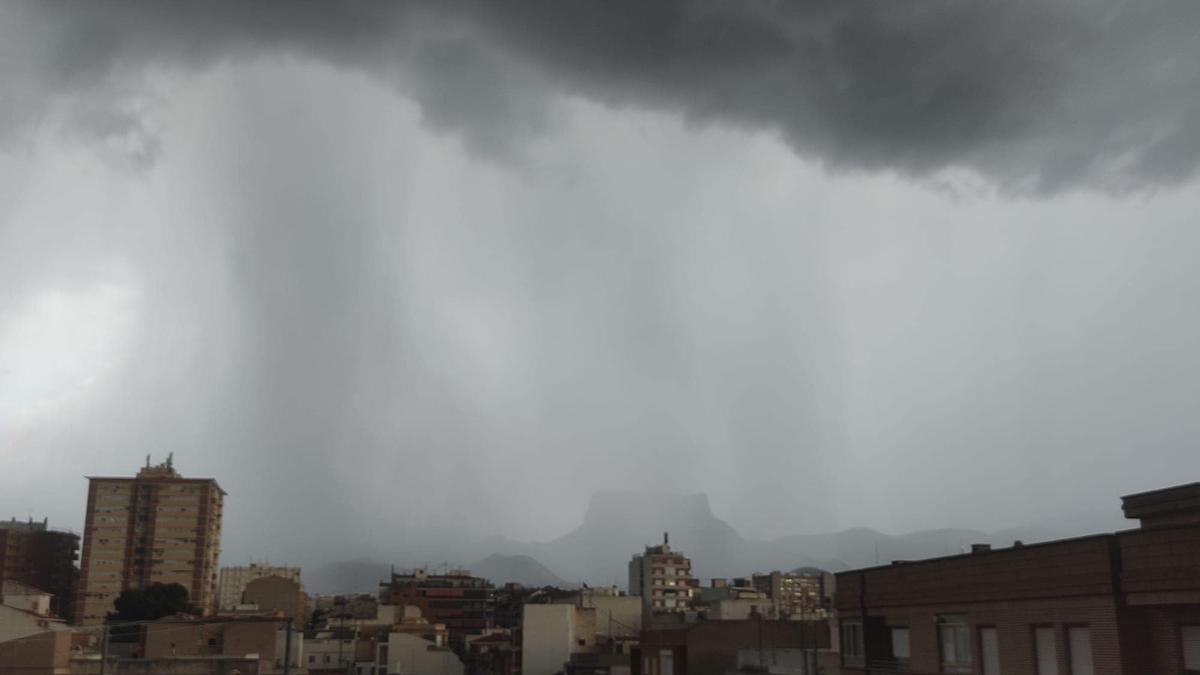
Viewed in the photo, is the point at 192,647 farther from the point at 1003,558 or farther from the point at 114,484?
the point at 114,484

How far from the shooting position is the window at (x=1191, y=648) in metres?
26.5

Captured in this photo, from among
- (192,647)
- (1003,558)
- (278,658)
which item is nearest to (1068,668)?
(1003,558)

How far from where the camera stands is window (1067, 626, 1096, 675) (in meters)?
29.6

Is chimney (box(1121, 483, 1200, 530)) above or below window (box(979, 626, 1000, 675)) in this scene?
above

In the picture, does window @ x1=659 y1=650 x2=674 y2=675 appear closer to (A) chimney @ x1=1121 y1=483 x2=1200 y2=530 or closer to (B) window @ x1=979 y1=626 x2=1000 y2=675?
(B) window @ x1=979 y1=626 x2=1000 y2=675

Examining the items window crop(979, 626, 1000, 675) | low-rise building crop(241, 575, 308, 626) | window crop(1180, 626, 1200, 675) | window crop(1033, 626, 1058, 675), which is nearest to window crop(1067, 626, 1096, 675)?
window crop(1033, 626, 1058, 675)

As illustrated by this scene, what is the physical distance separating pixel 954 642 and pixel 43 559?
188949 mm

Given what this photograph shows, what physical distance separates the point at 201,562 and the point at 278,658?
8949 centimetres

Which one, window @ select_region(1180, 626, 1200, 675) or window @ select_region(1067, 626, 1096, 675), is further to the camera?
window @ select_region(1067, 626, 1096, 675)

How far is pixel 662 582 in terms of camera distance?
7156 inches

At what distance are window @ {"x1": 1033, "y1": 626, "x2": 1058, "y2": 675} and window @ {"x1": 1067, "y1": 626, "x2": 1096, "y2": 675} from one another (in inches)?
20.8

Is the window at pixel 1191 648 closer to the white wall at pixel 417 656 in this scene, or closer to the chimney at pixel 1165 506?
the chimney at pixel 1165 506

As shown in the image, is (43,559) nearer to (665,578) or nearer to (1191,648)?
(665,578)

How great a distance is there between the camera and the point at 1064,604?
1203 inches
